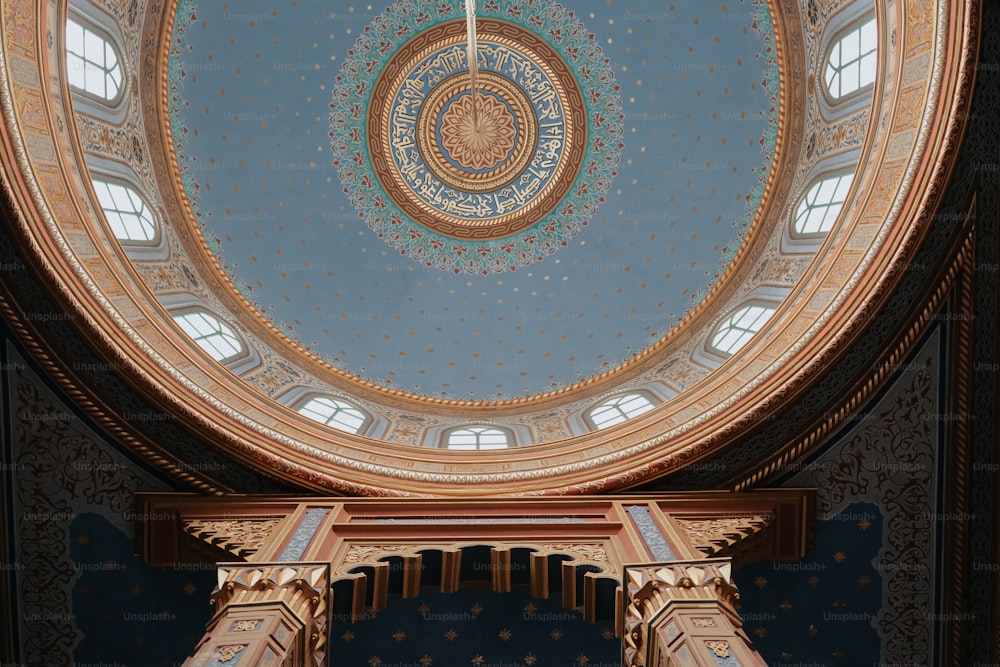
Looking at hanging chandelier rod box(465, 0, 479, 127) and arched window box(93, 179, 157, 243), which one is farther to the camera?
hanging chandelier rod box(465, 0, 479, 127)

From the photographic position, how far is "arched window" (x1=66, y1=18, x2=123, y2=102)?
32.9ft

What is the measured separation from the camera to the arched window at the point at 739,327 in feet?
38.2

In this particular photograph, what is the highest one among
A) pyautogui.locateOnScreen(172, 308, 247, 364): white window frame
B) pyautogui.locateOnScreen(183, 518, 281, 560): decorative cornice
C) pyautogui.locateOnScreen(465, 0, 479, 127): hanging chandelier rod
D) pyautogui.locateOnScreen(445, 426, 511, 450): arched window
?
pyautogui.locateOnScreen(465, 0, 479, 127): hanging chandelier rod

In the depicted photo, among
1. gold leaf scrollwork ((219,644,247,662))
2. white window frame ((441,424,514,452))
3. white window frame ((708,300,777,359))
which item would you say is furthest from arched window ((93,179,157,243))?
white window frame ((708,300,777,359))

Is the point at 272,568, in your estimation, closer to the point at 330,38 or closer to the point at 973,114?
the point at 973,114

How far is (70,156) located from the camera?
30.8 feet

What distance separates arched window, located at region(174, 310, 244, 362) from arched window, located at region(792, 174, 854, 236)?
28.0 feet

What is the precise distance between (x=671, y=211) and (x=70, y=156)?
947 cm

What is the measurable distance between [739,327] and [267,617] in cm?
822


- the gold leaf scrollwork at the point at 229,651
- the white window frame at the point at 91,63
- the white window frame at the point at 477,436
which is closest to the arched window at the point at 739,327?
the white window frame at the point at 477,436

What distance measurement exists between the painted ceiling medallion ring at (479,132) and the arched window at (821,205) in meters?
4.07

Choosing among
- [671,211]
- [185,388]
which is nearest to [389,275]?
[671,211]

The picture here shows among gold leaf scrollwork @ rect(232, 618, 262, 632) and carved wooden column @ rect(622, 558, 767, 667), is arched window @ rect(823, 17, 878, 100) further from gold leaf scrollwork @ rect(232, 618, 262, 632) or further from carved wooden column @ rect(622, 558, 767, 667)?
gold leaf scrollwork @ rect(232, 618, 262, 632)

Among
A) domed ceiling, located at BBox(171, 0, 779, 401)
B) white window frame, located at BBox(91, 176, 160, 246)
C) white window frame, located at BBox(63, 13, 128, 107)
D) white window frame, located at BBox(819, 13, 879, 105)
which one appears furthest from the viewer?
domed ceiling, located at BBox(171, 0, 779, 401)
